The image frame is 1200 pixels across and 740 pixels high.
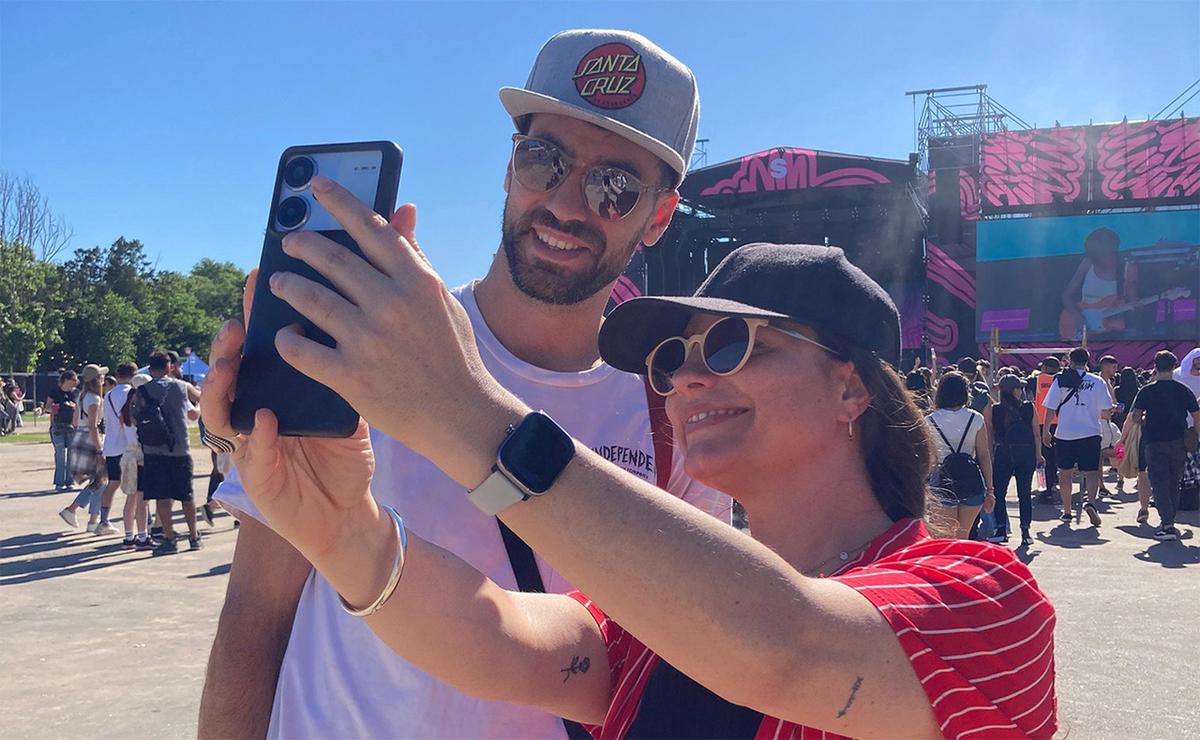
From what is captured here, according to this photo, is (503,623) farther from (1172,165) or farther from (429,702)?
(1172,165)

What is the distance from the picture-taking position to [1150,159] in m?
32.3

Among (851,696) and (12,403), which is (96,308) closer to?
(12,403)

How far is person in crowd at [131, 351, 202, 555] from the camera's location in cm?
902

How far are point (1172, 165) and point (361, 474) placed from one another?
3723 centimetres

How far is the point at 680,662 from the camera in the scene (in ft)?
3.30

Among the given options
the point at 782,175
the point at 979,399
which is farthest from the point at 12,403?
the point at 979,399

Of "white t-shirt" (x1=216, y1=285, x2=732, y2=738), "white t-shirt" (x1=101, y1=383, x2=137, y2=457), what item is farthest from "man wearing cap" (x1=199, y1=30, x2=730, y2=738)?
"white t-shirt" (x1=101, y1=383, x2=137, y2=457)

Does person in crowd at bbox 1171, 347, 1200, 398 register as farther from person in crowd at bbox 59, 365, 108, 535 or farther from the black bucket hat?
person in crowd at bbox 59, 365, 108, 535

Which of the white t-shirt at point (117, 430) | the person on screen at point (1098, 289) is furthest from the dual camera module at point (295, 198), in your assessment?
the person on screen at point (1098, 289)

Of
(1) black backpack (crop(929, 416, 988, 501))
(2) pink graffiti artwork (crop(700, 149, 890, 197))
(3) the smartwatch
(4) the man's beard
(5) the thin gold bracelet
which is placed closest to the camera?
(3) the smartwatch

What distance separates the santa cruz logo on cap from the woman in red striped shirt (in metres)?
0.36

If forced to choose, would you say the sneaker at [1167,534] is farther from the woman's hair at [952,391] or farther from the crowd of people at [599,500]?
the crowd of people at [599,500]

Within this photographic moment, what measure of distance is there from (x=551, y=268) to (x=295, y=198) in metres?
0.76

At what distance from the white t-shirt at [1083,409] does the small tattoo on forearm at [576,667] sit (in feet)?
35.2
